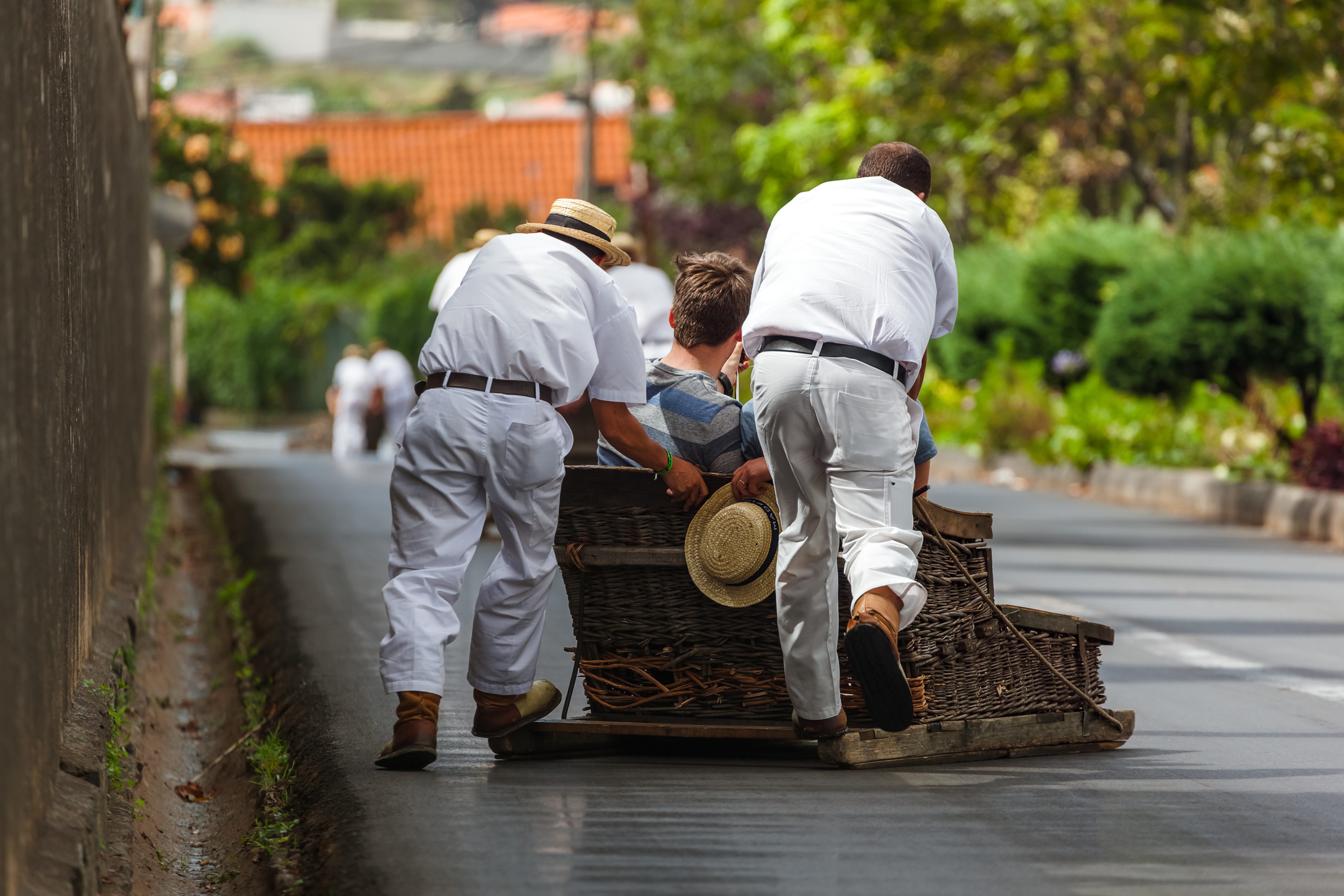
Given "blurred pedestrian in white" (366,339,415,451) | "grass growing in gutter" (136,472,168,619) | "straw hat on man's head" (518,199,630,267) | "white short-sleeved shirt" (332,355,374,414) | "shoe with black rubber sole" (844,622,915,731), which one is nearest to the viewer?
"shoe with black rubber sole" (844,622,915,731)

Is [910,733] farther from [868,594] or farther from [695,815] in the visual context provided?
[695,815]

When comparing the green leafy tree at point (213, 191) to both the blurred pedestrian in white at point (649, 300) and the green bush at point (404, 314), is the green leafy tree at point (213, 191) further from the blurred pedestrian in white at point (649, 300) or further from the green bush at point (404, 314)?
the blurred pedestrian in white at point (649, 300)

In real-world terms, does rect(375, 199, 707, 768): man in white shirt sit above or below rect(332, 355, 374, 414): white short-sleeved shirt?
above

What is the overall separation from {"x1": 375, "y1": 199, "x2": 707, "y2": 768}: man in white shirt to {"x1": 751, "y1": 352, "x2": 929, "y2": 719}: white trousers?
348 mm

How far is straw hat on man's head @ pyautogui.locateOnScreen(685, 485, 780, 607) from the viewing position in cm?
575

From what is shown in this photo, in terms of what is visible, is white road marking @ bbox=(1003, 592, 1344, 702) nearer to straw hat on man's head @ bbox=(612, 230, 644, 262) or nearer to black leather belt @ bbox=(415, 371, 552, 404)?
straw hat on man's head @ bbox=(612, 230, 644, 262)

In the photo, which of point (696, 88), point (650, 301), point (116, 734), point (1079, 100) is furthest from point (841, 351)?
point (696, 88)

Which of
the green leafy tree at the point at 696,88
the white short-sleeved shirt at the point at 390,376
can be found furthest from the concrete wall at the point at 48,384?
the green leafy tree at the point at 696,88

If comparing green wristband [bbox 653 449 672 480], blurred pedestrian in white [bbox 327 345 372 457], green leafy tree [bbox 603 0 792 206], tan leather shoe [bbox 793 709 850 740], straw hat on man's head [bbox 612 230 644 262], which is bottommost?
blurred pedestrian in white [bbox 327 345 372 457]

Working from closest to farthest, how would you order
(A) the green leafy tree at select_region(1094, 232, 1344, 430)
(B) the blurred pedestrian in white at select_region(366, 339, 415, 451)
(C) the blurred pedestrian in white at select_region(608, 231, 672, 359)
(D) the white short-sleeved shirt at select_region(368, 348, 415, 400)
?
(C) the blurred pedestrian in white at select_region(608, 231, 672, 359)
(A) the green leafy tree at select_region(1094, 232, 1344, 430)
(B) the blurred pedestrian in white at select_region(366, 339, 415, 451)
(D) the white short-sleeved shirt at select_region(368, 348, 415, 400)

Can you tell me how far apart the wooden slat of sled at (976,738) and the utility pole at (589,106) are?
2562 cm

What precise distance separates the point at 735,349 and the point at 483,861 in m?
2.28

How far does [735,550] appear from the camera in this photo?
576cm

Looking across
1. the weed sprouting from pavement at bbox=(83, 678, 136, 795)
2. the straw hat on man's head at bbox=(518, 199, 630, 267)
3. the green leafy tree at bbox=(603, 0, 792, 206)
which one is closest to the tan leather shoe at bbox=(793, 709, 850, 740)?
the straw hat on man's head at bbox=(518, 199, 630, 267)
